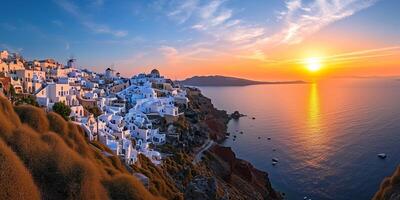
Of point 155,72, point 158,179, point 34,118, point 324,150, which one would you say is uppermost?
point 155,72

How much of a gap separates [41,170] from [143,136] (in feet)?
113

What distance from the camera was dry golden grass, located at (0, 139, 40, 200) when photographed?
14.4m

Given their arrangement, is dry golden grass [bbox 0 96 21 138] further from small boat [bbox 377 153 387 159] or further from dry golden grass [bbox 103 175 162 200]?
small boat [bbox 377 153 387 159]

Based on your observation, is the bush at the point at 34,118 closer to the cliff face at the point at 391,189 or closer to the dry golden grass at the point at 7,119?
the dry golden grass at the point at 7,119

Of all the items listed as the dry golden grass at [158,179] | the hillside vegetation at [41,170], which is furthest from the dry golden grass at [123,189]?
the dry golden grass at [158,179]

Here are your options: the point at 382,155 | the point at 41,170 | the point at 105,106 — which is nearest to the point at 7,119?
the point at 41,170

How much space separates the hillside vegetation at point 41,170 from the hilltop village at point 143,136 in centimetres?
57

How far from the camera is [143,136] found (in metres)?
51.2

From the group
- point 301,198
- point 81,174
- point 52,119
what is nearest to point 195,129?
point 301,198

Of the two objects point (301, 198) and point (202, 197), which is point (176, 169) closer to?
point (301, 198)

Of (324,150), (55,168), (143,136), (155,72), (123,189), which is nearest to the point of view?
(55,168)

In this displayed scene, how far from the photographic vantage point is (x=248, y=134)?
97438mm

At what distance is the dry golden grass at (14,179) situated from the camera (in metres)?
14.4

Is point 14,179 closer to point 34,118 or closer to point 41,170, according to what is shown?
point 41,170
